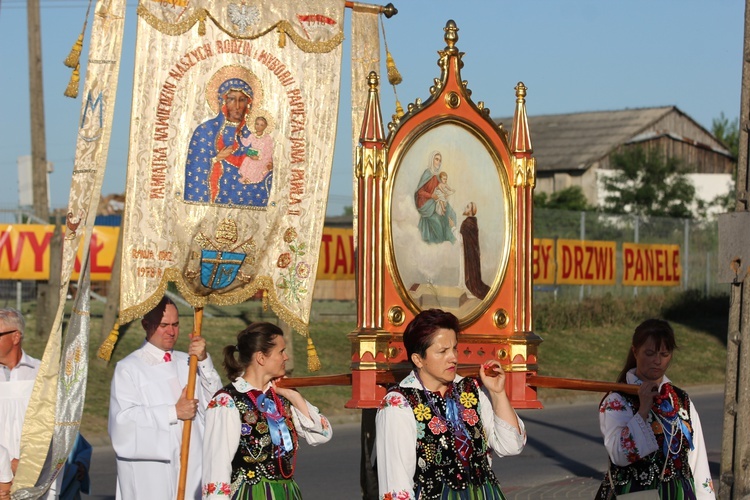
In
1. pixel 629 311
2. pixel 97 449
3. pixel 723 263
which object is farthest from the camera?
pixel 629 311

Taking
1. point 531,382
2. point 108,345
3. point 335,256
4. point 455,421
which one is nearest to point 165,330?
point 108,345

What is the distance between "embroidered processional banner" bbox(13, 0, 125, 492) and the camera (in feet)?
21.2

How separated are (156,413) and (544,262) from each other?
19.4m

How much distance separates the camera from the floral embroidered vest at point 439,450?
5098 mm

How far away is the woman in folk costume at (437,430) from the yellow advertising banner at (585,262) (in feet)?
68.2

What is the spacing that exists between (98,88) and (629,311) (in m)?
23.1

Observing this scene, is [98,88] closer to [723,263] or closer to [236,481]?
[236,481]

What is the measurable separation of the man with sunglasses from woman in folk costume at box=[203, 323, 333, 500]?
164cm

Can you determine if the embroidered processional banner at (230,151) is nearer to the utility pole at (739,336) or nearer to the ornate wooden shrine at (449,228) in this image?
the ornate wooden shrine at (449,228)

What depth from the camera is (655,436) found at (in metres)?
5.90

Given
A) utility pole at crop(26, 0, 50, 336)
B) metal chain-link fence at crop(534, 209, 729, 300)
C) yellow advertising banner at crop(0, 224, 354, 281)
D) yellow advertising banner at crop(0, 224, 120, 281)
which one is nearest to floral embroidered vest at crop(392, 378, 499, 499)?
utility pole at crop(26, 0, 50, 336)

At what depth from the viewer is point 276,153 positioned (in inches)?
274

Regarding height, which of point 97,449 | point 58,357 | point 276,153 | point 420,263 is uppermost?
point 276,153

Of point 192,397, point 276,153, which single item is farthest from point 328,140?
point 192,397
